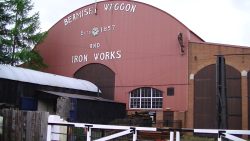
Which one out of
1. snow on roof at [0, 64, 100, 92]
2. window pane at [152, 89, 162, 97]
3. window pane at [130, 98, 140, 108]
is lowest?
window pane at [130, 98, 140, 108]

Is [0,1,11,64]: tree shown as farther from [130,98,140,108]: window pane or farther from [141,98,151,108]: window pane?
[141,98,151,108]: window pane

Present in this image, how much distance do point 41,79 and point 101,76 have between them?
278 inches

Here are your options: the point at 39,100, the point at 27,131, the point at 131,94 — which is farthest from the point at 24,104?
the point at 27,131

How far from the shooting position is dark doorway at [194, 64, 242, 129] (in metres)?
31.0

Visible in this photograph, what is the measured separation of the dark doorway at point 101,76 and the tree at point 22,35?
402 centimetres

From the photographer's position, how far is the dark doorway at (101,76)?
1454 inches

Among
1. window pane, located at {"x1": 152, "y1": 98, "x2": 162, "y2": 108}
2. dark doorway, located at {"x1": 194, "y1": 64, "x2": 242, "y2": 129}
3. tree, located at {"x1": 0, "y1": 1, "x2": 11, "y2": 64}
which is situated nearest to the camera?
dark doorway, located at {"x1": 194, "y1": 64, "x2": 242, "y2": 129}

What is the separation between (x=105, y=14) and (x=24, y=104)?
12.2 m

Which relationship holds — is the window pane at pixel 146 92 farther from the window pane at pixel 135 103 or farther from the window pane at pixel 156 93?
the window pane at pixel 135 103

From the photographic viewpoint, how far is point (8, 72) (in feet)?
96.5

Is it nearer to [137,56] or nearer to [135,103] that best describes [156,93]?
[135,103]

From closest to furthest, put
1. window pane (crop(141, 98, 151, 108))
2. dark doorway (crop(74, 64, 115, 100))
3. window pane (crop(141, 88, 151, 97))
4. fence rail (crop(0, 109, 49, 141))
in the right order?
fence rail (crop(0, 109, 49, 141)) < window pane (crop(141, 98, 151, 108)) < window pane (crop(141, 88, 151, 97)) < dark doorway (crop(74, 64, 115, 100))

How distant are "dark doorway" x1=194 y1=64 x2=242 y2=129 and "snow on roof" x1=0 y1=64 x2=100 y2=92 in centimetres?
971

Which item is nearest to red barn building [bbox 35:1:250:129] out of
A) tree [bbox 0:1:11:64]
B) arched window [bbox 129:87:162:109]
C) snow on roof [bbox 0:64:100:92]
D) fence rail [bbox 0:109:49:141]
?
arched window [bbox 129:87:162:109]
